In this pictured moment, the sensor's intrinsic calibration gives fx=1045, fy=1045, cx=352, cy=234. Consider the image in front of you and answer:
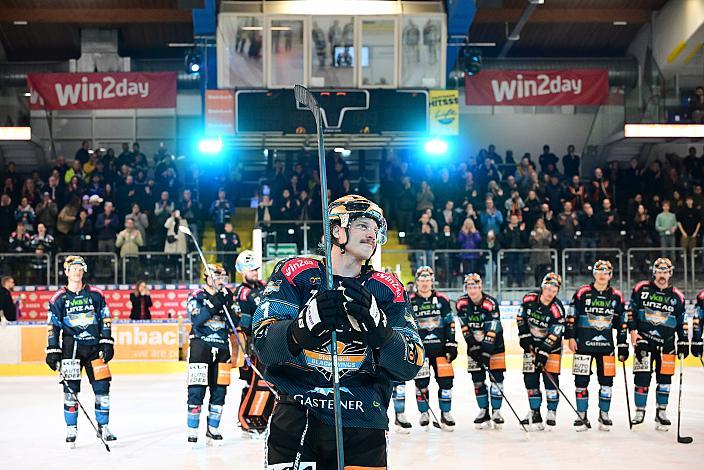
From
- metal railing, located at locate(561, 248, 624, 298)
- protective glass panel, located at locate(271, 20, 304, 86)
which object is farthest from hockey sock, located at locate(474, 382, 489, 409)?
protective glass panel, located at locate(271, 20, 304, 86)

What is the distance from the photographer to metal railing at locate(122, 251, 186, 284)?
18156mm

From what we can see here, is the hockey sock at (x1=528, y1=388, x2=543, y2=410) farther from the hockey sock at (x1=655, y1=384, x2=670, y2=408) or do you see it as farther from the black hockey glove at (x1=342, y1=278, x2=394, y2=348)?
the black hockey glove at (x1=342, y1=278, x2=394, y2=348)

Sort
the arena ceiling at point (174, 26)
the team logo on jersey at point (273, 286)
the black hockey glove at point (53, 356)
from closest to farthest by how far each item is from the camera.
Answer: the team logo on jersey at point (273, 286), the black hockey glove at point (53, 356), the arena ceiling at point (174, 26)

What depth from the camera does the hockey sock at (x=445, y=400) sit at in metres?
11.3

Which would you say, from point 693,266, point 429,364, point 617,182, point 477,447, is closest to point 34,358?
point 429,364

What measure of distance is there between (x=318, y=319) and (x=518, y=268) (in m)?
14.3

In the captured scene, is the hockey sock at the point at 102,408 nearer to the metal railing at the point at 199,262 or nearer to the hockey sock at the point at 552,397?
the hockey sock at the point at 552,397

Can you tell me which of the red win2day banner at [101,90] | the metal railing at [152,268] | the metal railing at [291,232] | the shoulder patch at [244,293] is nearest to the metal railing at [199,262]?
the metal railing at [152,268]

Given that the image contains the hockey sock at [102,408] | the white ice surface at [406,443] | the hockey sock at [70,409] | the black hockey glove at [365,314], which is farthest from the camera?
the hockey sock at [102,408]

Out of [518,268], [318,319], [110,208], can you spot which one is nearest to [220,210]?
[110,208]

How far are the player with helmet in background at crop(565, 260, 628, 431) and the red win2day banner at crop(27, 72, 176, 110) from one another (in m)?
13.4

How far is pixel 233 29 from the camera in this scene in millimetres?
21312

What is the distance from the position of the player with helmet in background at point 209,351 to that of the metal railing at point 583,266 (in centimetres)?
893

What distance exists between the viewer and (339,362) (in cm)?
424
